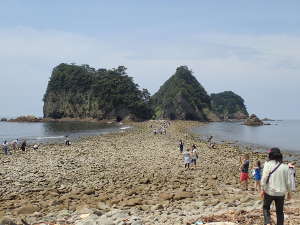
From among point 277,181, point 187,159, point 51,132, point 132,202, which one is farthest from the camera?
point 51,132

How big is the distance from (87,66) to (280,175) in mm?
176911

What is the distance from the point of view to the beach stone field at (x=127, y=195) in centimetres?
1172

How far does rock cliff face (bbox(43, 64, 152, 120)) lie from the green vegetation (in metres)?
15.9

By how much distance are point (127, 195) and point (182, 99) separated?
152709mm

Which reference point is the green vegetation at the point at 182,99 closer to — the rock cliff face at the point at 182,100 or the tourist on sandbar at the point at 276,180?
the rock cliff face at the point at 182,100

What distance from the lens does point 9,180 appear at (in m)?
20.9

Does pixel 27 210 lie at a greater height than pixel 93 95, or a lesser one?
lesser

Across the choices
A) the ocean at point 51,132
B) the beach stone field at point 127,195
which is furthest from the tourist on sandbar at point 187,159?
the ocean at point 51,132

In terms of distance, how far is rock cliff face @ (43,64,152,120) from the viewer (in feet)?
482

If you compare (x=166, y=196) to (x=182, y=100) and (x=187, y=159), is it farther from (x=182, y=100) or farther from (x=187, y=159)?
(x=182, y=100)

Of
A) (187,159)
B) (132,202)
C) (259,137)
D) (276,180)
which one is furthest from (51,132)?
A: (276,180)

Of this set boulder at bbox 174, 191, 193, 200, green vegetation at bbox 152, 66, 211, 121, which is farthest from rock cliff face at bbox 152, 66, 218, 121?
boulder at bbox 174, 191, 193, 200

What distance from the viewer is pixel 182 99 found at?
16775 centimetres

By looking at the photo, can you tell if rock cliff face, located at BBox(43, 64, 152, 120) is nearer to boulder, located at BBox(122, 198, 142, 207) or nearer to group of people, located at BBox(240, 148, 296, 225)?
boulder, located at BBox(122, 198, 142, 207)
